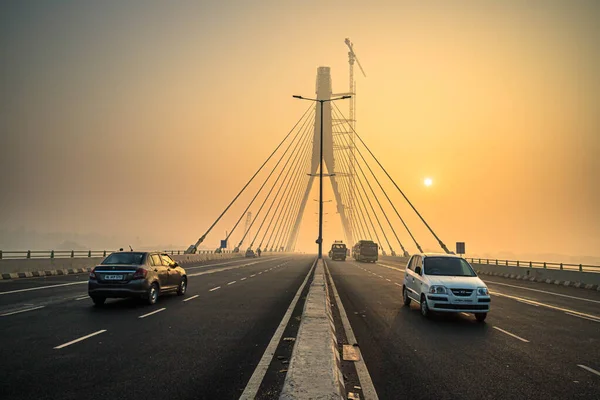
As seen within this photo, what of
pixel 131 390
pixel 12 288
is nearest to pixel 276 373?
pixel 131 390

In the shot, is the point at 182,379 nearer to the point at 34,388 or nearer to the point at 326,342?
the point at 34,388

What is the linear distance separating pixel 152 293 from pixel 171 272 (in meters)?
1.94

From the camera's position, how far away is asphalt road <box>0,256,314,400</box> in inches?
234

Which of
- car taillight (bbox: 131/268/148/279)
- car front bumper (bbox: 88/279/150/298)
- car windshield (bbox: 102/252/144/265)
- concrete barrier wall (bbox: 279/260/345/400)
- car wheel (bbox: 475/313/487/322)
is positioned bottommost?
car wheel (bbox: 475/313/487/322)

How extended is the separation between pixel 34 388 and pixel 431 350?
6178mm

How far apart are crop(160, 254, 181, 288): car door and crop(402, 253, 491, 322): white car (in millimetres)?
8045

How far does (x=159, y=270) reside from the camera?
15.8 m

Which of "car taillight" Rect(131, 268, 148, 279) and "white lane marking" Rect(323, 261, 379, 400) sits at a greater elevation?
"car taillight" Rect(131, 268, 148, 279)

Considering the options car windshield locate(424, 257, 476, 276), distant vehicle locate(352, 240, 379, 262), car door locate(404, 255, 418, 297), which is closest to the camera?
car windshield locate(424, 257, 476, 276)

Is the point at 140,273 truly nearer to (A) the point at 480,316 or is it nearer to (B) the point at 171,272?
(B) the point at 171,272

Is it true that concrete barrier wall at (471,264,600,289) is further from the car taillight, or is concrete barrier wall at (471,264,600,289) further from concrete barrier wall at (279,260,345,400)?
the car taillight

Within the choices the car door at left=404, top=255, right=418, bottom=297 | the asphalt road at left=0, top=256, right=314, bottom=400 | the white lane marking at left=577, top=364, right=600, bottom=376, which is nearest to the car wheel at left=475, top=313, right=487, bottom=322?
the car door at left=404, top=255, right=418, bottom=297

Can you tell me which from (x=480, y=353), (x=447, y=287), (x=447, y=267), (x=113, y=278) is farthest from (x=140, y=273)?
(x=480, y=353)

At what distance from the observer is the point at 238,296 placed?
57.2 ft
